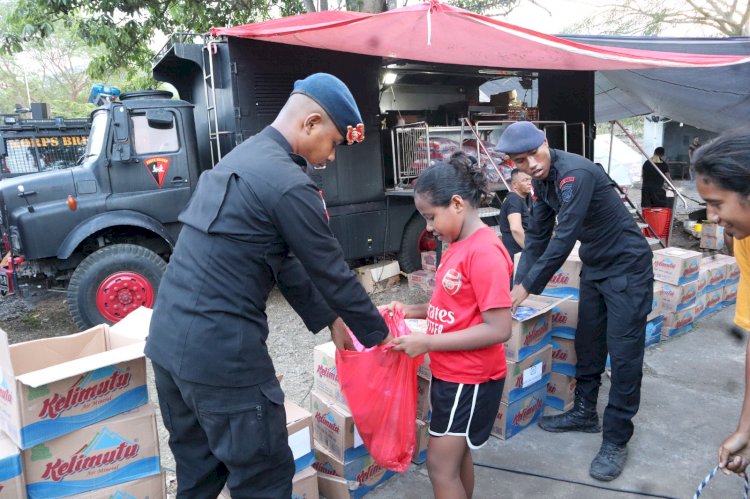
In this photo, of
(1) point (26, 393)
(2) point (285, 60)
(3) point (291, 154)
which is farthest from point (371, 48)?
(1) point (26, 393)

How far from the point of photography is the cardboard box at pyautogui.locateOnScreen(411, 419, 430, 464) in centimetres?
260

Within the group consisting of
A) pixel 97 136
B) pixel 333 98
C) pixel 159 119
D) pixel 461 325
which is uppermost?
pixel 159 119

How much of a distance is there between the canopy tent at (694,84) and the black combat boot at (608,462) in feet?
13.3

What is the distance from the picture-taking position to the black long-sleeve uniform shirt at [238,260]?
57.1 inches

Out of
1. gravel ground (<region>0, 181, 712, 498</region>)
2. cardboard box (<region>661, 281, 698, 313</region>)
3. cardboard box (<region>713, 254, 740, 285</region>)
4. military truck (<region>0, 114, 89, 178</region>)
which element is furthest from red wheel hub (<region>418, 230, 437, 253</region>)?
military truck (<region>0, 114, 89, 178</region>)

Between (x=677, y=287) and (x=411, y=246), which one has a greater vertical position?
(x=411, y=246)

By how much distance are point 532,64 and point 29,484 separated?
504 centimetres

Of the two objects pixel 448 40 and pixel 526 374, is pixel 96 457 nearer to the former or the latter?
pixel 526 374

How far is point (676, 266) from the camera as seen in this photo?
455 cm

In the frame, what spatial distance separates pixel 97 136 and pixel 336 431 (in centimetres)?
430

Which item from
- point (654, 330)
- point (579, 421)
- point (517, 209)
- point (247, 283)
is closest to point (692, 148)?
point (654, 330)

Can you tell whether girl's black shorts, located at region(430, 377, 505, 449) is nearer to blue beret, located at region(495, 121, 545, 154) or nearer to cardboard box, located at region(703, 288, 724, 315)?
blue beret, located at region(495, 121, 545, 154)

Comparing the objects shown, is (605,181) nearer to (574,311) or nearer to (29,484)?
(574,311)

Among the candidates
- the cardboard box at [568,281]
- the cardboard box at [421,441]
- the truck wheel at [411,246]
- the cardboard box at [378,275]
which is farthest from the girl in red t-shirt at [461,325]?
the truck wheel at [411,246]
